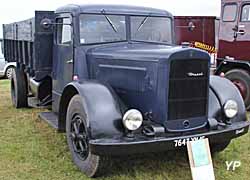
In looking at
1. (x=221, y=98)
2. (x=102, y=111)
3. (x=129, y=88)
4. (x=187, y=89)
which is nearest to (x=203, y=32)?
(x=221, y=98)

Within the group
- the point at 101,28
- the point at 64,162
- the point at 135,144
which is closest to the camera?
the point at 135,144

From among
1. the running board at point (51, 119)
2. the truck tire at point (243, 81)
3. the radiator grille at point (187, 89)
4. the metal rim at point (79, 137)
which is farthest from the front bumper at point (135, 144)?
the truck tire at point (243, 81)

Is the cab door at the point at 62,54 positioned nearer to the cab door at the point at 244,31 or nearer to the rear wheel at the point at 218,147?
the rear wheel at the point at 218,147

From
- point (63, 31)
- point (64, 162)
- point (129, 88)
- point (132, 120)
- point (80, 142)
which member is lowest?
point (64, 162)

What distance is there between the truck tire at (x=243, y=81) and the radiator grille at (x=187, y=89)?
4.25m

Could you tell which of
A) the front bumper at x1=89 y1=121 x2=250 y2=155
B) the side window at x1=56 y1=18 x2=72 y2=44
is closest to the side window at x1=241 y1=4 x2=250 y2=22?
the side window at x1=56 y1=18 x2=72 y2=44

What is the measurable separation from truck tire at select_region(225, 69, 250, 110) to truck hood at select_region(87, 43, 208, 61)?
365 cm

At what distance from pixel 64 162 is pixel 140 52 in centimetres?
Answer: 162

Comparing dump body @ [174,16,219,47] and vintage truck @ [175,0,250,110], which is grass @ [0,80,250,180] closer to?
vintage truck @ [175,0,250,110]

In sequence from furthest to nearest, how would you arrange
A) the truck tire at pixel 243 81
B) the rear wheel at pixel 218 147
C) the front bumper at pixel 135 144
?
the truck tire at pixel 243 81 < the rear wheel at pixel 218 147 < the front bumper at pixel 135 144

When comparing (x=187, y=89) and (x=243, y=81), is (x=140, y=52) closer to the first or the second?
(x=187, y=89)

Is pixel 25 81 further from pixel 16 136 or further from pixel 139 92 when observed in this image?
pixel 139 92

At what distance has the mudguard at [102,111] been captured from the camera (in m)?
4.03

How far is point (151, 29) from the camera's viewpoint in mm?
5555
